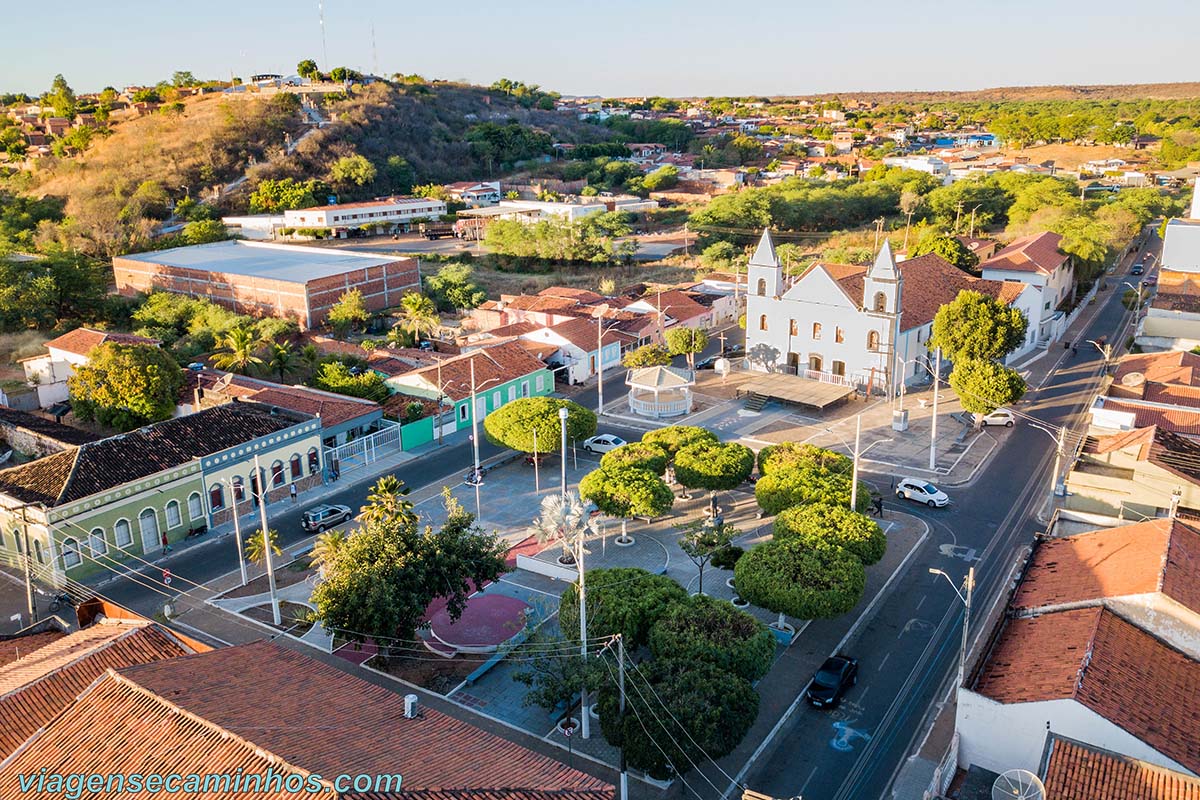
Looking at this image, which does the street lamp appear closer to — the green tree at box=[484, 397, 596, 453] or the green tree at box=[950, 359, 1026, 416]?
the green tree at box=[950, 359, 1026, 416]

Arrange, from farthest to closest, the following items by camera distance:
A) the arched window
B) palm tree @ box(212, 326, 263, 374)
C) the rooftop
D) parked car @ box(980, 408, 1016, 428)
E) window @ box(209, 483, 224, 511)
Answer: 1. the rooftop
2. palm tree @ box(212, 326, 263, 374)
3. parked car @ box(980, 408, 1016, 428)
4. window @ box(209, 483, 224, 511)
5. the arched window

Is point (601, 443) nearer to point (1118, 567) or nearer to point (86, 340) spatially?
point (1118, 567)

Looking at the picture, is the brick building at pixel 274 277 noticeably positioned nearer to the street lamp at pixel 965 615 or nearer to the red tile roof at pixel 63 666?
the red tile roof at pixel 63 666

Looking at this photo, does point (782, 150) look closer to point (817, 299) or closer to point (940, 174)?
point (940, 174)

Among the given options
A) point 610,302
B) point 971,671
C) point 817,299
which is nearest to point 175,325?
point 610,302

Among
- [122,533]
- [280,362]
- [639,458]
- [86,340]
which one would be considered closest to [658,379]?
[639,458]

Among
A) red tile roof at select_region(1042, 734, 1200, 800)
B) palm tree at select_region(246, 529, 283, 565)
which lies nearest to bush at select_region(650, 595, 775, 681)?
red tile roof at select_region(1042, 734, 1200, 800)
